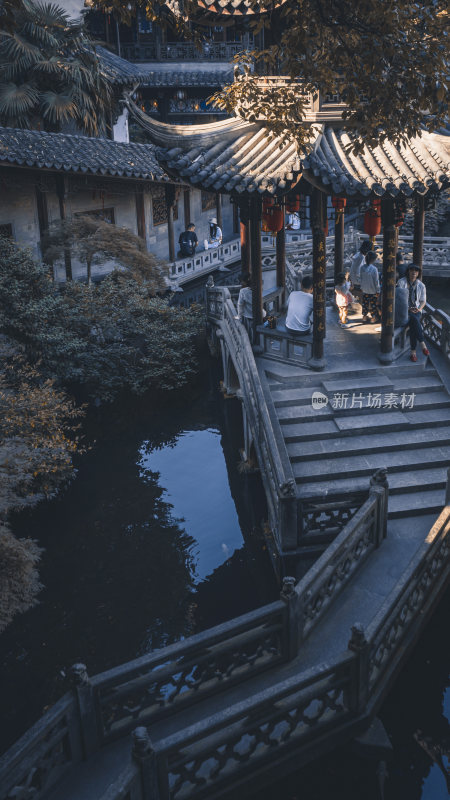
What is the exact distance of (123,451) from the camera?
46.7 ft

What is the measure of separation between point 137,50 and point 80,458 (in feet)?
75.2

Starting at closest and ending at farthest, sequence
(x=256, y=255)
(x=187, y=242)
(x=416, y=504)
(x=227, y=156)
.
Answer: (x=416, y=504)
(x=227, y=156)
(x=256, y=255)
(x=187, y=242)

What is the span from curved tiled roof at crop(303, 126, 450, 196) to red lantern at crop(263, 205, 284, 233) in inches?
66.0

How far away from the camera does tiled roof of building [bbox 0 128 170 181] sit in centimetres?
1783

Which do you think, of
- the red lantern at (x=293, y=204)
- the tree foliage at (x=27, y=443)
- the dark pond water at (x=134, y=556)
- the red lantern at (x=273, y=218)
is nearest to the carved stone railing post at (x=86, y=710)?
the dark pond water at (x=134, y=556)

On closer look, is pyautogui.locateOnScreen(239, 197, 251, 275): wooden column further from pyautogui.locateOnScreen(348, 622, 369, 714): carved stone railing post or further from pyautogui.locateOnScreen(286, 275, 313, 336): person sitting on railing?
pyautogui.locateOnScreen(348, 622, 369, 714): carved stone railing post

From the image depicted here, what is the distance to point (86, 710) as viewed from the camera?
5707mm

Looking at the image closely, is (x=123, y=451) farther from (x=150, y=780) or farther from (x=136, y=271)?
(x=150, y=780)

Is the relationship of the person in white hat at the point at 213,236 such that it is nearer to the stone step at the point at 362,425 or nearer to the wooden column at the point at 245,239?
the wooden column at the point at 245,239

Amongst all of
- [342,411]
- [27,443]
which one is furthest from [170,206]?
[27,443]

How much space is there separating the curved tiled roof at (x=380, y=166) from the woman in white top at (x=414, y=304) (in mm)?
1811

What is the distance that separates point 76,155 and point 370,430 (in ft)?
42.7

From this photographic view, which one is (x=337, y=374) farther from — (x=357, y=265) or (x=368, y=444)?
(x=357, y=265)

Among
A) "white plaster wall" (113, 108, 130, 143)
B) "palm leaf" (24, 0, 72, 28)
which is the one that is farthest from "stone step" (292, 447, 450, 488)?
"white plaster wall" (113, 108, 130, 143)
